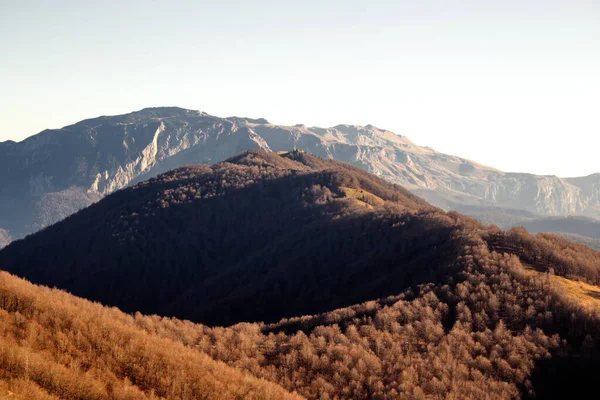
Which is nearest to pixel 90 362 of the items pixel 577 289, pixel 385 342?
pixel 385 342

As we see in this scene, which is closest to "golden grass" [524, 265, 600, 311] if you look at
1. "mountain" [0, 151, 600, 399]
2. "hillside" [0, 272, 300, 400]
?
"mountain" [0, 151, 600, 399]

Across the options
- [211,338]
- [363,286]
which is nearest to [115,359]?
[211,338]

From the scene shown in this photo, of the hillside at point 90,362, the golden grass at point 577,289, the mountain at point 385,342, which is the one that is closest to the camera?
the hillside at point 90,362

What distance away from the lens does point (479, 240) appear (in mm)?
140500

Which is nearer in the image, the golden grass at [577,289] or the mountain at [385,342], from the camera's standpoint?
the mountain at [385,342]

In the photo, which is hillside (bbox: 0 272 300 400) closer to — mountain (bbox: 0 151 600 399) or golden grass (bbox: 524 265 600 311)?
mountain (bbox: 0 151 600 399)

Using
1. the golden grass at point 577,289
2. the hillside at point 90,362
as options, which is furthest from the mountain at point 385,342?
the golden grass at point 577,289

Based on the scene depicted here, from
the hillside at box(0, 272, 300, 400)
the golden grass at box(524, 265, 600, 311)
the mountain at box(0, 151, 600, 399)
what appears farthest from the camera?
the golden grass at box(524, 265, 600, 311)

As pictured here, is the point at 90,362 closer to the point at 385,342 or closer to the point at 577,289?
the point at 385,342

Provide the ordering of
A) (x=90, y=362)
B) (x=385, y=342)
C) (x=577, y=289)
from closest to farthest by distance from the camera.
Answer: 1. (x=90, y=362)
2. (x=385, y=342)
3. (x=577, y=289)

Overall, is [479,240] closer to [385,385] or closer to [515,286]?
[515,286]

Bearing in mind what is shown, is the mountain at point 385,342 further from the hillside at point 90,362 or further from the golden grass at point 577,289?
the golden grass at point 577,289

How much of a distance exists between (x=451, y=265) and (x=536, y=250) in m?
26.3

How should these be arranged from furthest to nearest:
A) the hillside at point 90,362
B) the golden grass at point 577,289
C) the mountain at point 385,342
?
the golden grass at point 577,289 < the mountain at point 385,342 < the hillside at point 90,362
